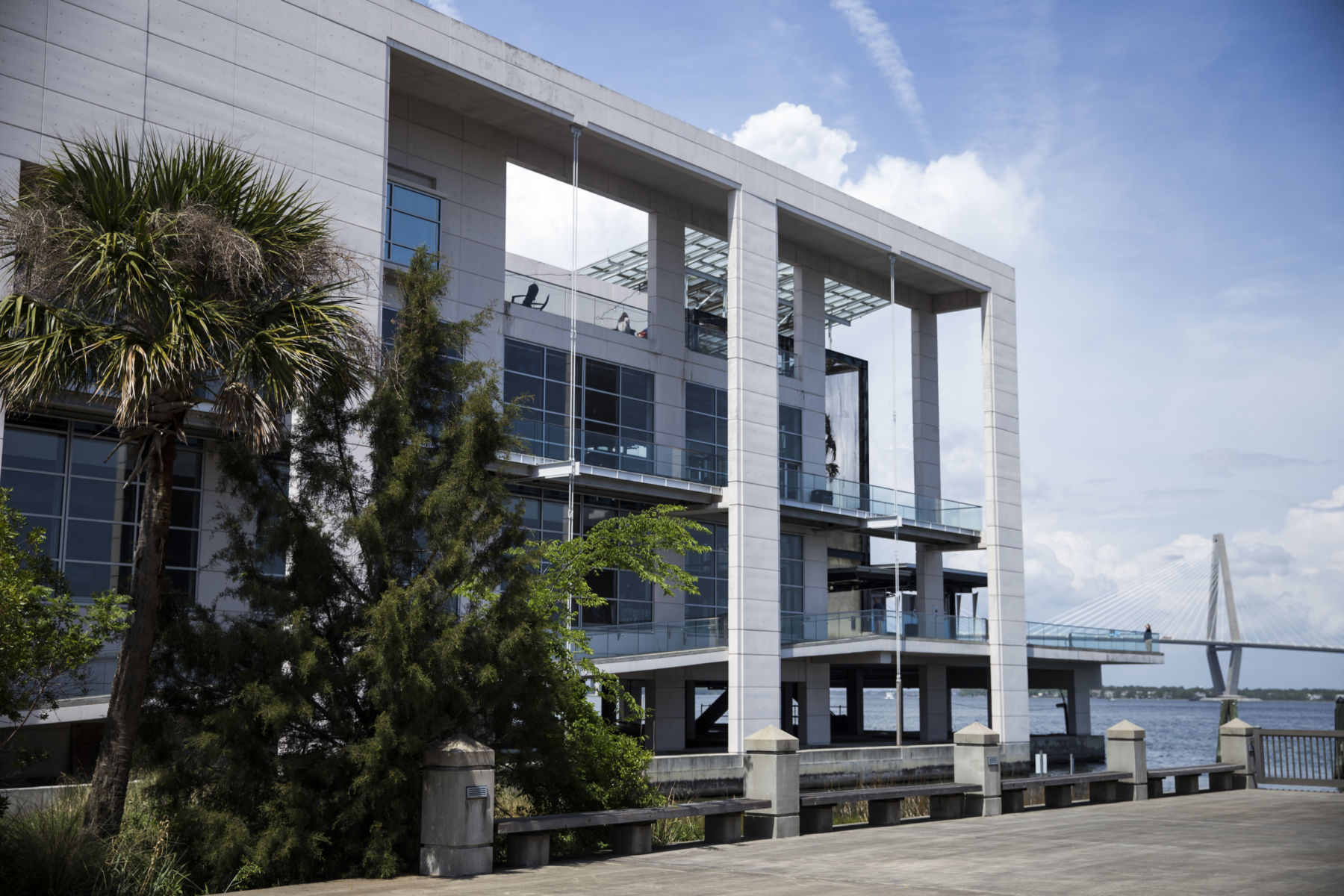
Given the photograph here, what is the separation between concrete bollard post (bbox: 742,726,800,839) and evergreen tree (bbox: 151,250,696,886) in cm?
237

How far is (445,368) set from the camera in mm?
15266

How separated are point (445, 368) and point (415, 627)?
3555 millimetres

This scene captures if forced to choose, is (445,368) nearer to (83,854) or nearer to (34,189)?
(34,189)

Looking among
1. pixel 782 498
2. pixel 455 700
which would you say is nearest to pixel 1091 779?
pixel 455 700

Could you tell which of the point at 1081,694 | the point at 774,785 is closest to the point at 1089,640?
the point at 1081,694

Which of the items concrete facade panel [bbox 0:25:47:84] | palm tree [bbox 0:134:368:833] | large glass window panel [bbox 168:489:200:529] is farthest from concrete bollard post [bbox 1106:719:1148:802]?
concrete facade panel [bbox 0:25:47:84]

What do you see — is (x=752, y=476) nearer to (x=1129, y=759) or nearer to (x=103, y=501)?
(x=1129, y=759)

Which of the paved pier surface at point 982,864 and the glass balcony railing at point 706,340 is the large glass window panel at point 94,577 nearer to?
the paved pier surface at point 982,864

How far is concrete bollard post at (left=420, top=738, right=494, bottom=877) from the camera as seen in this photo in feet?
42.9

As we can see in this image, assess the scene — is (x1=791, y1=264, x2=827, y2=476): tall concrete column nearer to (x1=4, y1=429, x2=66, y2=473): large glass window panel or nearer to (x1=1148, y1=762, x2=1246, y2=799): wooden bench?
(x1=1148, y1=762, x2=1246, y2=799): wooden bench

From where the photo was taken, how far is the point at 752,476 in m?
35.0

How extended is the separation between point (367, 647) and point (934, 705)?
37945 mm

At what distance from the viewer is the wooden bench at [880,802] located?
18.0 metres

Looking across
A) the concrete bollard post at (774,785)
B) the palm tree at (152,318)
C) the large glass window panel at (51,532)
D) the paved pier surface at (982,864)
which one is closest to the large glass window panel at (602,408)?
the large glass window panel at (51,532)
